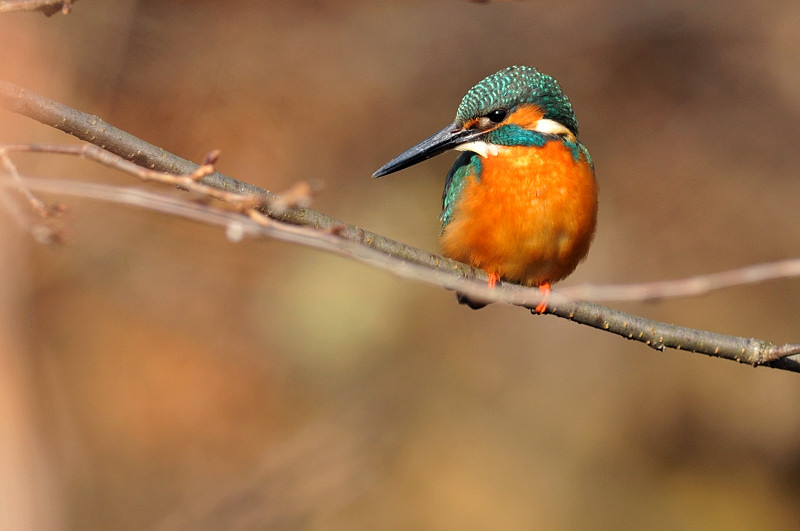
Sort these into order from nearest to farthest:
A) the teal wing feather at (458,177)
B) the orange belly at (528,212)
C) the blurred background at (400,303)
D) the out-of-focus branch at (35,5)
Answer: the out-of-focus branch at (35,5) → the orange belly at (528,212) → the teal wing feather at (458,177) → the blurred background at (400,303)

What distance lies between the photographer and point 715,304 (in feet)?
18.4

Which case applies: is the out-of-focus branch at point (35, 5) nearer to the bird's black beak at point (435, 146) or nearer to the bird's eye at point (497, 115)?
the bird's black beak at point (435, 146)

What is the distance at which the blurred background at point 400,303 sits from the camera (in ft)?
16.8

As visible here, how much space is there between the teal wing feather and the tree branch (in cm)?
40

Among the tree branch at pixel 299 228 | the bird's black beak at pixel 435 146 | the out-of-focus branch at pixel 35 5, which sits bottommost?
the tree branch at pixel 299 228

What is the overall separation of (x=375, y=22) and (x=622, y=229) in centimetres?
235

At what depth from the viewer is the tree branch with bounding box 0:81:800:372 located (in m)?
1.20

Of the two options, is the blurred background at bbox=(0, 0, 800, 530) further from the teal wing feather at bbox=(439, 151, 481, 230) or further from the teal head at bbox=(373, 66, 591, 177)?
the teal head at bbox=(373, 66, 591, 177)

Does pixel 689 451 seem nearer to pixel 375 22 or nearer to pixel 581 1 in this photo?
pixel 581 1

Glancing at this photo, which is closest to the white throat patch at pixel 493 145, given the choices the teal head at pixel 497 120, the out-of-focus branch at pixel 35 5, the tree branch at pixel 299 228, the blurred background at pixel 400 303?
the teal head at pixel 497 120

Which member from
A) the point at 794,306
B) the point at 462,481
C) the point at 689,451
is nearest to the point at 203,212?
the point at 462,481

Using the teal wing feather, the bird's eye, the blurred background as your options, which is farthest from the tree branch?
the blurred background

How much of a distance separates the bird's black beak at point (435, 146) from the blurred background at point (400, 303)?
2.59 m

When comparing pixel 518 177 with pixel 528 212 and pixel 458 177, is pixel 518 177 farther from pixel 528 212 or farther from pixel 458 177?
pixel 458 177
